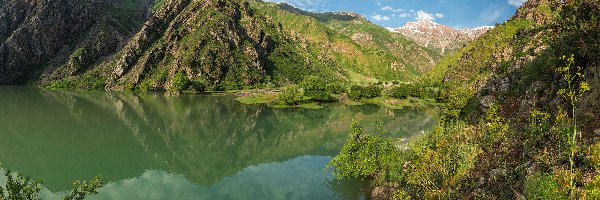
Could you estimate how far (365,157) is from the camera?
4788cm

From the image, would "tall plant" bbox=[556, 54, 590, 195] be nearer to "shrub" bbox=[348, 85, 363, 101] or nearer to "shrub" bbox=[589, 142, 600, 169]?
"shrub" bbox=[589, 142, 600, 169]

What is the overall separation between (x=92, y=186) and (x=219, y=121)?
3351 inches

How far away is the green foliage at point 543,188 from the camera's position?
60.3 feet

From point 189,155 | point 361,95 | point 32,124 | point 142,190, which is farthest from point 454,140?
point 361,95

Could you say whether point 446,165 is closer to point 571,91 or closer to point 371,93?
point 571,91

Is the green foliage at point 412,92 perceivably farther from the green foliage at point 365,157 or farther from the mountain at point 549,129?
the mountain at point 549,129

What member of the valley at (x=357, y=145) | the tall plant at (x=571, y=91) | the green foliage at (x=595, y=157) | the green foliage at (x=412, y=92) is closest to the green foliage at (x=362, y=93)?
the green foliage at (x=412, y=92)

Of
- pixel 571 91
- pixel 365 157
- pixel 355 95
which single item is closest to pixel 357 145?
pixel 365 157

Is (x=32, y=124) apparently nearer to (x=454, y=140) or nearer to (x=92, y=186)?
(x=92, y=186)

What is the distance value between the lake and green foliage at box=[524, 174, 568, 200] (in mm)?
24933

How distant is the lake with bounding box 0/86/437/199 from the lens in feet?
168

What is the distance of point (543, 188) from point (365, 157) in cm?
2820

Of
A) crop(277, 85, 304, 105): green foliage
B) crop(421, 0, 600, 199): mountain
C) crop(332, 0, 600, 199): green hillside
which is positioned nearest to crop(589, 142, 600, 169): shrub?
crop(421, 0, 600, 199): mountain

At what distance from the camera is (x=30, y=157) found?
220ft
